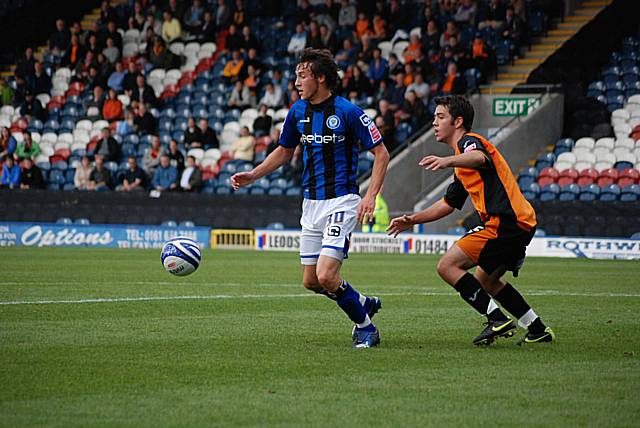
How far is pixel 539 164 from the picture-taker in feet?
91.7

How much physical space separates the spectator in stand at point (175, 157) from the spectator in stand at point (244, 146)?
1.48m

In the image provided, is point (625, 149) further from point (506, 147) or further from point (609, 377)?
point (609, 377)

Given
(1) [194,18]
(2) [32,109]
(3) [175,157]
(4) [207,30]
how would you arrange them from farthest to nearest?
(1) [194,18], (4) [207,30], (2) [32,109], (3) [175,157]

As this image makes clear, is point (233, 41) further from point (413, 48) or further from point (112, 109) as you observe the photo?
point (413, 48)

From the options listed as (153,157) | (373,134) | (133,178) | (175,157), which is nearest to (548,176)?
(175,157)

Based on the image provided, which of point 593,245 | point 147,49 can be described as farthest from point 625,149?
point 147,49

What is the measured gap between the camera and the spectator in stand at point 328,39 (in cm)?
3092

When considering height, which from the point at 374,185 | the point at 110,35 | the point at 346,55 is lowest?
the point at 346,55

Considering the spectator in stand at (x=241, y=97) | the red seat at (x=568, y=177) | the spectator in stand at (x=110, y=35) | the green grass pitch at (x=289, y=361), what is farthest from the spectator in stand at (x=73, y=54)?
the green grass pitch at (x=289, y=361)

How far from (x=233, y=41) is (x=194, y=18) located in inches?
106

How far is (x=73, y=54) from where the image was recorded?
34.5 metres

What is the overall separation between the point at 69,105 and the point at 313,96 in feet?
85.7

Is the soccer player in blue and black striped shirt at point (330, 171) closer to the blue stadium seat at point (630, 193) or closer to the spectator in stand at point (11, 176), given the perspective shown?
the blue stadium seat at point (630, 193)

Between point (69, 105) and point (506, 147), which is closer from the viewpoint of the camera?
point (506, 147)
